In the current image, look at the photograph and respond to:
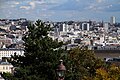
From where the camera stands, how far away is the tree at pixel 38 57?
18578mm

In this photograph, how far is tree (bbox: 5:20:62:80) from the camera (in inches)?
731

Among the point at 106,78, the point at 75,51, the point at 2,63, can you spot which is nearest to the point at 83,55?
the point at 75,51

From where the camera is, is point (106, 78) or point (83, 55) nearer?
point (106, 78)

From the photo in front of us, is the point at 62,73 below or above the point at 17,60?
above

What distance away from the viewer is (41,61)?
63.3 ft

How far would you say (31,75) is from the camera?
60.6 ft

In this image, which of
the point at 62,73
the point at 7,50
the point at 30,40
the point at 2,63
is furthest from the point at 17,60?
the point at 7,50

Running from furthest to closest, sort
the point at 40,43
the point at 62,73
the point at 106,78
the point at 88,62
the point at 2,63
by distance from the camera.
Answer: the point at 2,63 < the point at 88,62 < the point at 106,78 < the point at 40,43 < the point at 62,73

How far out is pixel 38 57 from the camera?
1947 cm

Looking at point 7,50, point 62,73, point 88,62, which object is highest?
point 62,73

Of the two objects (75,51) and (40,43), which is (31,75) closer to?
(40,43)

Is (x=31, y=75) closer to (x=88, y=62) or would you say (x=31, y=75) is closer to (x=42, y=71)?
(x=42, y=71)

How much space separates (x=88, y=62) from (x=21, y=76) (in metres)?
10.1

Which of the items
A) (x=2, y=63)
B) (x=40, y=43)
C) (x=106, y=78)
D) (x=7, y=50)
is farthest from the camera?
(x=7, y=50)
